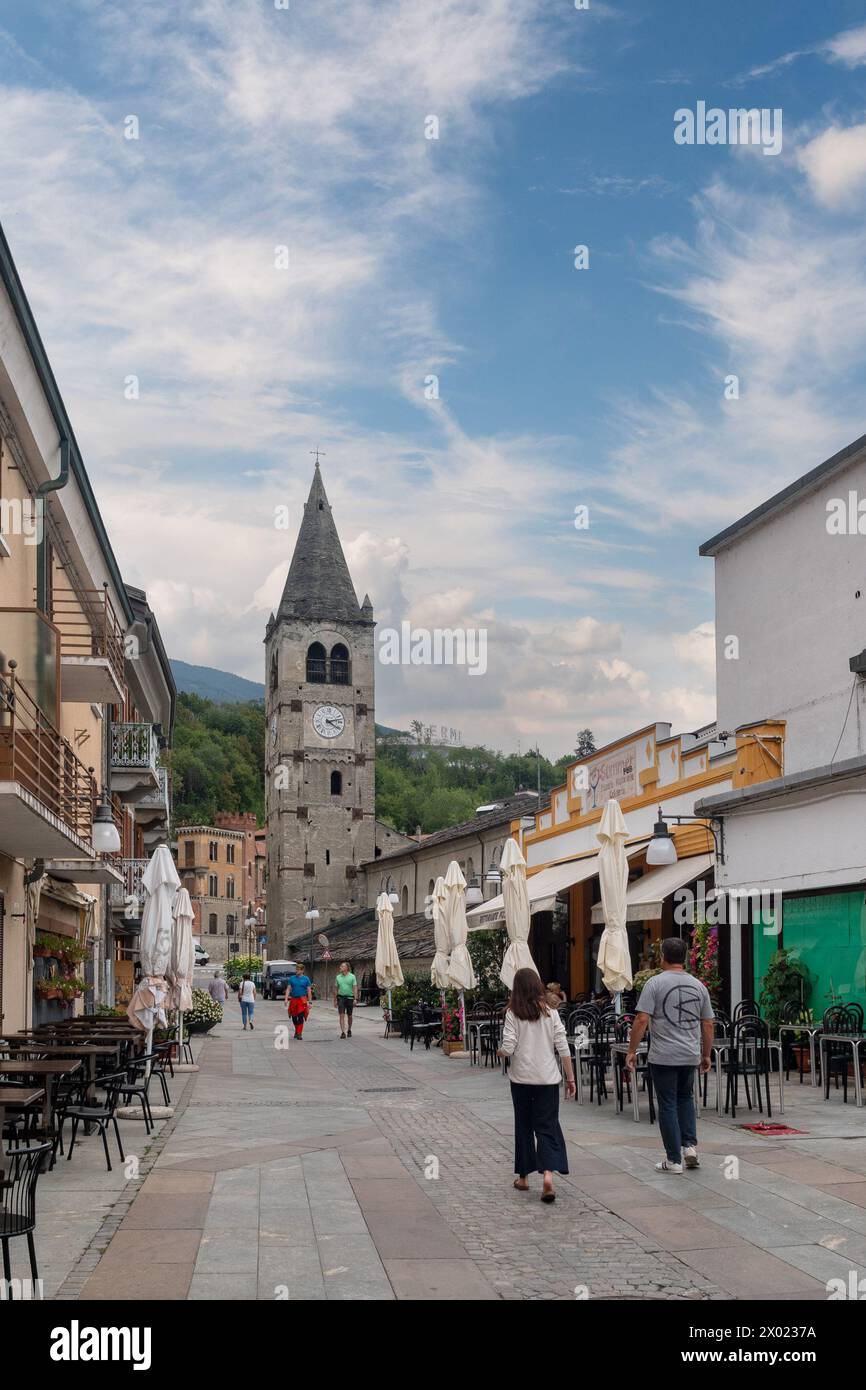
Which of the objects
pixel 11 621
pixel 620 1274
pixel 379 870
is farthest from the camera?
pixel 379 870

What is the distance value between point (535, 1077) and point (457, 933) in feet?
48.2

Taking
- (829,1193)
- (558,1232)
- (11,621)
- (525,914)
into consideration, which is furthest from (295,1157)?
(525,914)

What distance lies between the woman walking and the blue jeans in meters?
0.75

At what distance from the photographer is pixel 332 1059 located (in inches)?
981

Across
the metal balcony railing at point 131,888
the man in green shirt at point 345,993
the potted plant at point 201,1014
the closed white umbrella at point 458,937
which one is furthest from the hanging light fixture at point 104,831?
the metal balcony railing at point 131,888

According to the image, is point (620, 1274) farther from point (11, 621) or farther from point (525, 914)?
point (525, 914)

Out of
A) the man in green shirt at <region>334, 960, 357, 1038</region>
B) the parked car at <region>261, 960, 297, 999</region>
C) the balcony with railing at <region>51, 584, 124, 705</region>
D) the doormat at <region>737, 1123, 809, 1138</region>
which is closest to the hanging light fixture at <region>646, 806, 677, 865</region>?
the doormat at <region>737, 1123, 809, 1138</region>

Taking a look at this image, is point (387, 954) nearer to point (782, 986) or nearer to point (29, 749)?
point (782, 986)

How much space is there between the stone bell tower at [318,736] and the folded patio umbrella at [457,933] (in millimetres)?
57169

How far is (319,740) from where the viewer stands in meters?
86.6

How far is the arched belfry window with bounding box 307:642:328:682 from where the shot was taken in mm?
88312

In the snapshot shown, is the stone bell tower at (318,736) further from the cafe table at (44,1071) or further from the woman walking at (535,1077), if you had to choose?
the woman walking at (535,1077)
